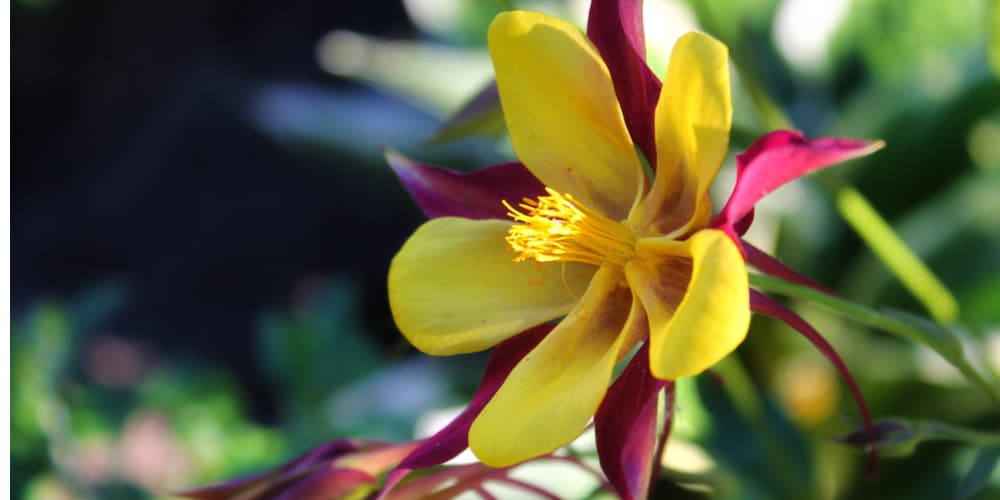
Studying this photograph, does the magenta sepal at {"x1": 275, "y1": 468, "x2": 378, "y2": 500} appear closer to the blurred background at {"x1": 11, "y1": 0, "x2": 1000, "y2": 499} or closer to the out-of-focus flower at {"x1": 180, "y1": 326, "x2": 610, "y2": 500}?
the out-of-focus flower at {"x1": 180, "y1": 326, "x2": 610, "y2": 500}

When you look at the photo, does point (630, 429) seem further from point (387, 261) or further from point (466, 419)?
point (387, 261)

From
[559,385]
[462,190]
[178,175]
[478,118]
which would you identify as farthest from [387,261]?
[559,385]

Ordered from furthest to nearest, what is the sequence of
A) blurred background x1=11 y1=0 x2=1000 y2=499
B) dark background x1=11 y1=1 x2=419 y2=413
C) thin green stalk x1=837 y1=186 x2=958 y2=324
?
dark background x1=11 y1=1 x2=419 y2=413 → blurred background x1=11 y1=0 x2=1000 y2=499 → thin green stalk x1=837 y1=186 x2=958 y2=324

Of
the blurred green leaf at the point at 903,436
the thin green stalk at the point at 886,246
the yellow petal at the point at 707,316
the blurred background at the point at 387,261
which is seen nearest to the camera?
the yellow petal at the point at 707,316

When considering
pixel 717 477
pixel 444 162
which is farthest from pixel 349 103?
pixel 717 477

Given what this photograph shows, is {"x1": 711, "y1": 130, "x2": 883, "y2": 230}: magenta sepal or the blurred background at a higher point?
the blurred background

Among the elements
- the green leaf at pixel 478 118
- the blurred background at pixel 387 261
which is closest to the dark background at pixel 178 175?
the blurred background at pixel 387 261

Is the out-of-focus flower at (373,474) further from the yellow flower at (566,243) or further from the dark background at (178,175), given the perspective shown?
the dark background at (178,175)

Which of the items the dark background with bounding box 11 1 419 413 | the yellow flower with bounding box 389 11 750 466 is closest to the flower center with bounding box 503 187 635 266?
the yellow flower with bounding box 389 11 750 466
